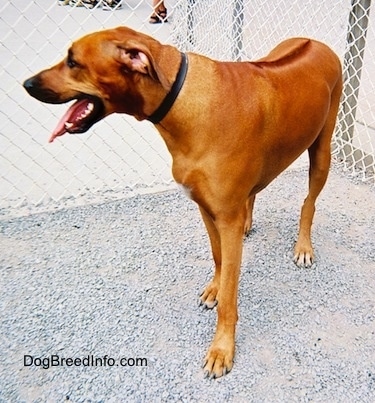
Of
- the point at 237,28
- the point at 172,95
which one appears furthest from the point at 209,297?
the point at 237,28

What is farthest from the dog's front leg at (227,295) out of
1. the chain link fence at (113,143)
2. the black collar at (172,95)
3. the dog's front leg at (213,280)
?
the chain link fence at (113,143)

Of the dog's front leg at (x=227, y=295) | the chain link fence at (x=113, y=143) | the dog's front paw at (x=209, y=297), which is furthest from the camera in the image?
the chain link fence at (x=113, y=143)

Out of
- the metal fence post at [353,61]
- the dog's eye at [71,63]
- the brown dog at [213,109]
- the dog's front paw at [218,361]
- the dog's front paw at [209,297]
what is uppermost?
the dog's eye at [71,63]

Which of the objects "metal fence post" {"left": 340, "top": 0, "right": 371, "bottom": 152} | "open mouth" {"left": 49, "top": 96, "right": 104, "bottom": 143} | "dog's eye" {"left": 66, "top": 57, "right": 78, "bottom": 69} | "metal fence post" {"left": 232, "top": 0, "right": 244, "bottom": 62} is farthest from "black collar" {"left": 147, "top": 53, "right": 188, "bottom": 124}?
"metal fence post" {"left": 232, "top": 0, "right": 244, "bottom": 62}

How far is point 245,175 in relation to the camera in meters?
2.01

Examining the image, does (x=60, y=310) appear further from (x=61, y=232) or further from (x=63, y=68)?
(x=63, y=68)

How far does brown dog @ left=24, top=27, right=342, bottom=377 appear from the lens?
1761mm

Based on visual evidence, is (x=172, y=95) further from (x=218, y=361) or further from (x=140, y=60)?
(x=218, y=361)

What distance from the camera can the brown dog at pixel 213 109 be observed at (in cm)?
176

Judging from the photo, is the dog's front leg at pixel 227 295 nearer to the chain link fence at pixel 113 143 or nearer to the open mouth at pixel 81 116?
the open mouth at pixel 81 116

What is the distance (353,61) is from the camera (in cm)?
371

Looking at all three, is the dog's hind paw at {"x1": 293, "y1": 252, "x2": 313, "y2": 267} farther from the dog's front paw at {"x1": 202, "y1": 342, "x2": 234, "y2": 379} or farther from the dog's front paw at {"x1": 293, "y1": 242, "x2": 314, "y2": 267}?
the dog's front paw at {"x1": 202, "y1": 342, "x2": 234, "y2": 379}

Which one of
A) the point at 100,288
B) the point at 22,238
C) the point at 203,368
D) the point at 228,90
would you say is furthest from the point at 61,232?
the point at 228,90

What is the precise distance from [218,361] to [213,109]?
950 millimetres
